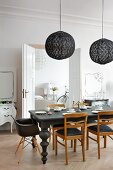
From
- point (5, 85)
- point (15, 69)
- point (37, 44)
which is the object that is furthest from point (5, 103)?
point (37, 44)

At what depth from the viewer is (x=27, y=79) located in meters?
5.84

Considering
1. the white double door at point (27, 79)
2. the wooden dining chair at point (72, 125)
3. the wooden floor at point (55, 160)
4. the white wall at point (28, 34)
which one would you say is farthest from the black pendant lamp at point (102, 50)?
the white wall at point (28, 34)

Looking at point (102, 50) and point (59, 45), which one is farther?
point (102, 50)

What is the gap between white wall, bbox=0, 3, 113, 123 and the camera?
598 cm

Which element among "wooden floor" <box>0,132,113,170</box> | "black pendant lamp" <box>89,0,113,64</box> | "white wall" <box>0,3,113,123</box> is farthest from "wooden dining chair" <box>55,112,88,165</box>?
"white wall" <box>0,3,113,123</box>

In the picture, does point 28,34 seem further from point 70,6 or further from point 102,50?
point 102,50

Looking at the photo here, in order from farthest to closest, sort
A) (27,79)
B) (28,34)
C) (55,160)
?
(28,34) < (27,79) < (55,160)

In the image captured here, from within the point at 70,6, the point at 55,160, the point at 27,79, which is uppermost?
the point at 70,6

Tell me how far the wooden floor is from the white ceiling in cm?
336

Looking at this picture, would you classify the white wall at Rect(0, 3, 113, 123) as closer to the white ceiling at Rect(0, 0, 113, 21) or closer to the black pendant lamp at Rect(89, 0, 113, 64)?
the white ceiling at Rect(0, 0, 113, 21)

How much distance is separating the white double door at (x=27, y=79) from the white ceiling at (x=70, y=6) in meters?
1.05

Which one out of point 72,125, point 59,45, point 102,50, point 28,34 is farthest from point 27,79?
point 72,125

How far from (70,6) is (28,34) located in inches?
59.1

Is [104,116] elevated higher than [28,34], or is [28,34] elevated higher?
[28,34]
